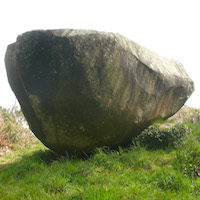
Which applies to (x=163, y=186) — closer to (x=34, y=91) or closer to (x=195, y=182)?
(x=195, y=182)

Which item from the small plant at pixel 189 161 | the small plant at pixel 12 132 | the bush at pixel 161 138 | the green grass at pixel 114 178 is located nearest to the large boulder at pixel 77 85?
the bush at pixel 161 138

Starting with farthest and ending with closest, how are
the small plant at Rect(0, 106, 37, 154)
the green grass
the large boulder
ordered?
the small plant at Rect(0, 106, 37, 154) → the large boulder → the green grass

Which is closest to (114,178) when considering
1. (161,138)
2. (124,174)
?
(124,174)

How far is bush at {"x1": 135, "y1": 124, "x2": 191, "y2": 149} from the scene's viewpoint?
6172mm

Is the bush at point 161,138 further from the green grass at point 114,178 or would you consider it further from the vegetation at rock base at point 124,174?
the green grass at point 114,178

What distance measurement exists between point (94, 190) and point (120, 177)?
3.77 feet

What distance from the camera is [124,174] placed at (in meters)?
4.40

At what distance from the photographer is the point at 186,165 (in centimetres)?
480

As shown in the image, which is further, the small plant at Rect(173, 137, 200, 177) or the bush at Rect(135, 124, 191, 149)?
the bush at Rect(135, 124, 191, 149)

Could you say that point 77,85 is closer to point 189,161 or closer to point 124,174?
point 124,174

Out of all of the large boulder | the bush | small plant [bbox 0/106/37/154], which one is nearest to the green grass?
the bush

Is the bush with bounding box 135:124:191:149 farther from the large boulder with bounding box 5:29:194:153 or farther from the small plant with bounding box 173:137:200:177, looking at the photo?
the small plant with bounding box 173:137:200:177

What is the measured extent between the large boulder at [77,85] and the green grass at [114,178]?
598 millimetres

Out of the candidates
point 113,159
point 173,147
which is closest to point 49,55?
point 113,159
